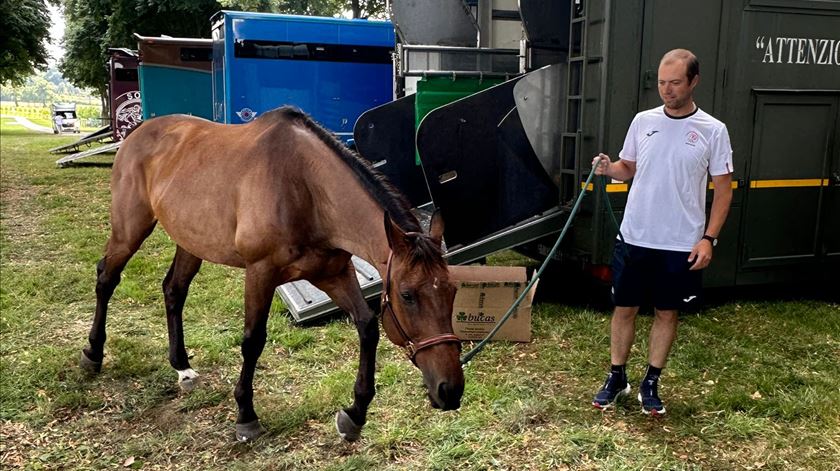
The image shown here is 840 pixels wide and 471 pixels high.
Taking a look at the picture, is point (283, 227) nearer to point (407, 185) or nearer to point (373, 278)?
point (373, 278)

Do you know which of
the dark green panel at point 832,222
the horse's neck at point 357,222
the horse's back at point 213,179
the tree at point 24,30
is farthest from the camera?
the tree at point 24,30

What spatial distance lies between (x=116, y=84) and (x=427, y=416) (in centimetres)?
1896

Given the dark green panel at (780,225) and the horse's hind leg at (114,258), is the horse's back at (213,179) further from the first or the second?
the dark green panel at (780,225)

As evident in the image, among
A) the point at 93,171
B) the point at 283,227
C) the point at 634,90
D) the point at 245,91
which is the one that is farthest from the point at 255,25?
the point at 283,227

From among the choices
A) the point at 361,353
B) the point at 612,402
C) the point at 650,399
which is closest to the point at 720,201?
the point at 650,399

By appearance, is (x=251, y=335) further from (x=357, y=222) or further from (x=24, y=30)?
(x=24, y=30)

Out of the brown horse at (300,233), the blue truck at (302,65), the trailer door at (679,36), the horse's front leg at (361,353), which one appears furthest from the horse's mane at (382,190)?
the blue truck at (302,65)

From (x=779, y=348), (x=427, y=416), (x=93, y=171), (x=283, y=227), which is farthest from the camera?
(x=93, y=171)

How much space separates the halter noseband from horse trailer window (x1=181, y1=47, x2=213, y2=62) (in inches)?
603

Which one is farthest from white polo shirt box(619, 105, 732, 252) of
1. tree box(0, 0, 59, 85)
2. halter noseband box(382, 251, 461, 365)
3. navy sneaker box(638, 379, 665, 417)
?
tree box(0, 0, 59, 85)

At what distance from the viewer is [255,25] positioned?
12023 millimetres

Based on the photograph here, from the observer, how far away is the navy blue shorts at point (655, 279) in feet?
10.4

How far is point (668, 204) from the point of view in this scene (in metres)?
3.14

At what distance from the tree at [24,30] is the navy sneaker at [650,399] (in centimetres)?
1931
